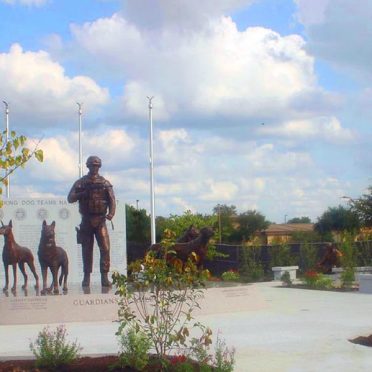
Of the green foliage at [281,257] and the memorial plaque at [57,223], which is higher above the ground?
the memorial plaque at [57,223]

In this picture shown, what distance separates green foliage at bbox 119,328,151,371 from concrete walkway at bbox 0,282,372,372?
5.43 ft

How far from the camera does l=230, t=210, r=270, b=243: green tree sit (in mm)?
72562

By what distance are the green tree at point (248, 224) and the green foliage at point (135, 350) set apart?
61181mm

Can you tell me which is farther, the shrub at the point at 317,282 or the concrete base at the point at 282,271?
the concrete base at the point at 282,271

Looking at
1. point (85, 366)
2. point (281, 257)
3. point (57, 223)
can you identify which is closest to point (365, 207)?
point (281, 257)

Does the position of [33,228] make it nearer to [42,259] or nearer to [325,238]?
[42,259]

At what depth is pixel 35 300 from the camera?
17859mm

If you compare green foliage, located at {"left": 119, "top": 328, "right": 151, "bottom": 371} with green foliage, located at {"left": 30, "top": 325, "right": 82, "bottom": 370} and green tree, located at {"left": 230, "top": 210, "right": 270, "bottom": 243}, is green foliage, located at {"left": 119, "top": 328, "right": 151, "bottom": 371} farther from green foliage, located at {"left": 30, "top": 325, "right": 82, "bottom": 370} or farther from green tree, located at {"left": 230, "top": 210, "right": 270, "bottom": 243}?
green tree, located at {"left": 230, "top": 210, "right": 270, "bottom": 243}

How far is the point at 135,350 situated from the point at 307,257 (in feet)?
82.6

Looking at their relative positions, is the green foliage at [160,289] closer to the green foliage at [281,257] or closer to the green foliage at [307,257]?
the green foliage at [307,257]

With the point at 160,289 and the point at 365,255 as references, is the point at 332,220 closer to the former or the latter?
the point at 365,255

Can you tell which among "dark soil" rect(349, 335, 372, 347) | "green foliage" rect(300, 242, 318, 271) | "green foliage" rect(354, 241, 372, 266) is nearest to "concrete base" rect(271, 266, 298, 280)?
"green foliage" rect(300, 242, 318, 271)

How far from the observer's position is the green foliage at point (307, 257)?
3419cm

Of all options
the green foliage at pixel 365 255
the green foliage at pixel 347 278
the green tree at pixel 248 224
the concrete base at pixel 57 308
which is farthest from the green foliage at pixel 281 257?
the green tree at pixel 248 224
